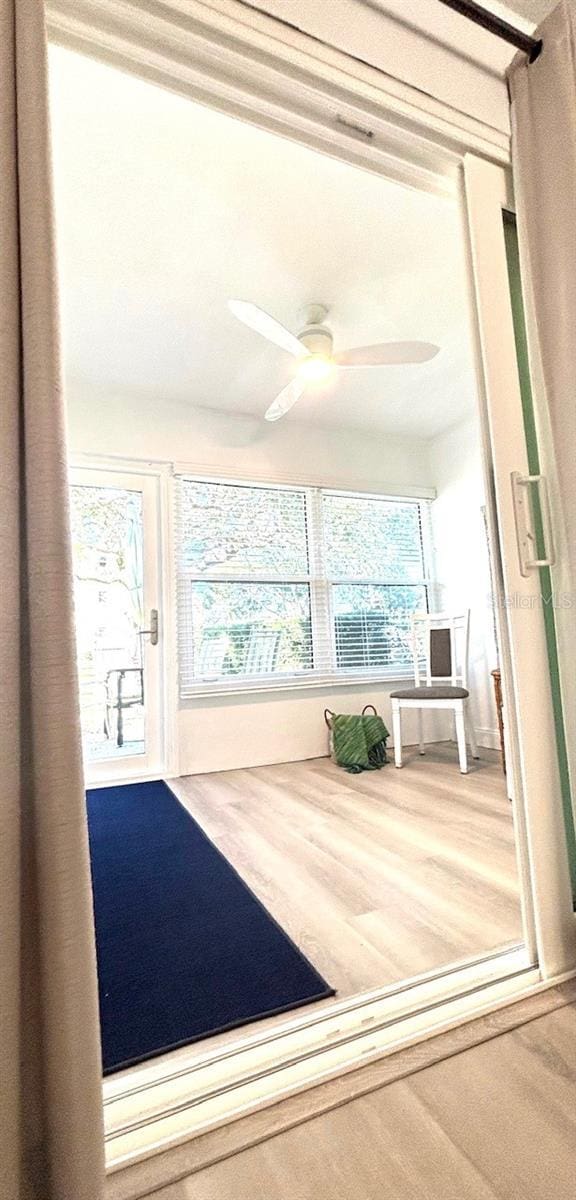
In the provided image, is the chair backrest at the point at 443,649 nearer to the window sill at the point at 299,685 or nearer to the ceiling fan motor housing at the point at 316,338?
the window sill at the point at 299,685

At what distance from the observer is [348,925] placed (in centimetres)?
137

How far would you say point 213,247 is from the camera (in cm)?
214

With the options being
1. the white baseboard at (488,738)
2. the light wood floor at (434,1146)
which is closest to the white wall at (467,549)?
the white baseboard at (488,738)

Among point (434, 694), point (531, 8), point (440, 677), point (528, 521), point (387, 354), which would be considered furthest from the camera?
point (440, 677)

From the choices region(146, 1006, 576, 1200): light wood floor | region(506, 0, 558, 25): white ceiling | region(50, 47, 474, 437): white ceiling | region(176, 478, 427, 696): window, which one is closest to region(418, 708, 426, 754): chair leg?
region(176, 478, 427, 696): window

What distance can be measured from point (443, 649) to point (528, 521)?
8.09ft

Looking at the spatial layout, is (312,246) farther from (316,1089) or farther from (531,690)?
(316,1089)

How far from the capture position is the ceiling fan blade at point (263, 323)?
1949 mm

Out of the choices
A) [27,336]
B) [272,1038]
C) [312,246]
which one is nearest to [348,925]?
[272,1038]

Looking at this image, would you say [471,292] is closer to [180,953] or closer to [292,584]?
[180,953]

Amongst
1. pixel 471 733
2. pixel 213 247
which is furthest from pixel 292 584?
pixel 213 247

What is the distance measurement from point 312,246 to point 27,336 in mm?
1889

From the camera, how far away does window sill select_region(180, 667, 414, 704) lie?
10.9 ft

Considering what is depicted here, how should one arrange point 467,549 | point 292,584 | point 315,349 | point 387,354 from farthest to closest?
point 467,549 → point 292,584 → point 315,349 → point 387,354
